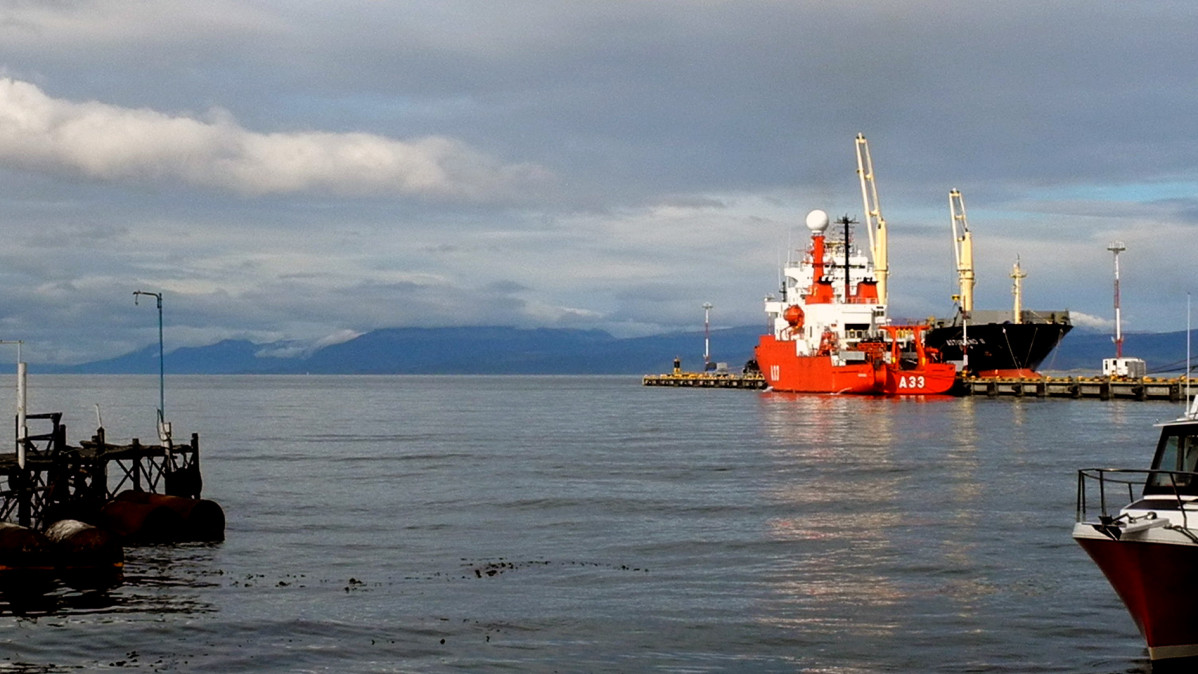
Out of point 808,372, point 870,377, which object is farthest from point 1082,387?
point 808,372

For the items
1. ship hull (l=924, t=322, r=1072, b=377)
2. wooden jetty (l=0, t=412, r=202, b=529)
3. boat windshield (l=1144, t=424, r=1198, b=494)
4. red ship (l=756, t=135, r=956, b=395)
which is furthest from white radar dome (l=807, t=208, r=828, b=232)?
boat windshield (l=1144, t=424, r=1198, b=494)

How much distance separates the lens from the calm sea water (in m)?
22.1

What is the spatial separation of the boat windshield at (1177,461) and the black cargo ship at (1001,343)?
121 meters

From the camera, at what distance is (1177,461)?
20.6 m

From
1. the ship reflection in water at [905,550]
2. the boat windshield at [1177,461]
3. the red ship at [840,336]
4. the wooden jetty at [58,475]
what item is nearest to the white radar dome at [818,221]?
the red ship at [840,336]

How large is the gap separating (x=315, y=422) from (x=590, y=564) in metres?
82.8

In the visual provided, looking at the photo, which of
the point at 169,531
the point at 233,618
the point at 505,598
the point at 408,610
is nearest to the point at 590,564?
the point at 505,598

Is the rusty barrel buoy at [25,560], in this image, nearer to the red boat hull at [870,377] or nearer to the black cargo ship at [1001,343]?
the red boat hull at [870,377]

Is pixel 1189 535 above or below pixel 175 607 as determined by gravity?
above

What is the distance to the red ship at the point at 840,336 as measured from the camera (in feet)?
420

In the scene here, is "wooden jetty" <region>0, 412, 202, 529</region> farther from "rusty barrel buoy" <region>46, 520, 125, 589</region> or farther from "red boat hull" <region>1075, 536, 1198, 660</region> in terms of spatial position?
"red boat hull" <region>1075, 536, 1198, 660</region>

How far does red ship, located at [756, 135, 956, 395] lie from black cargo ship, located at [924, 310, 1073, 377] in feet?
27.5

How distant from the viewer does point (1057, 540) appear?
111 feet

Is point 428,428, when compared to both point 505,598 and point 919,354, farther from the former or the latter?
point 505,598
